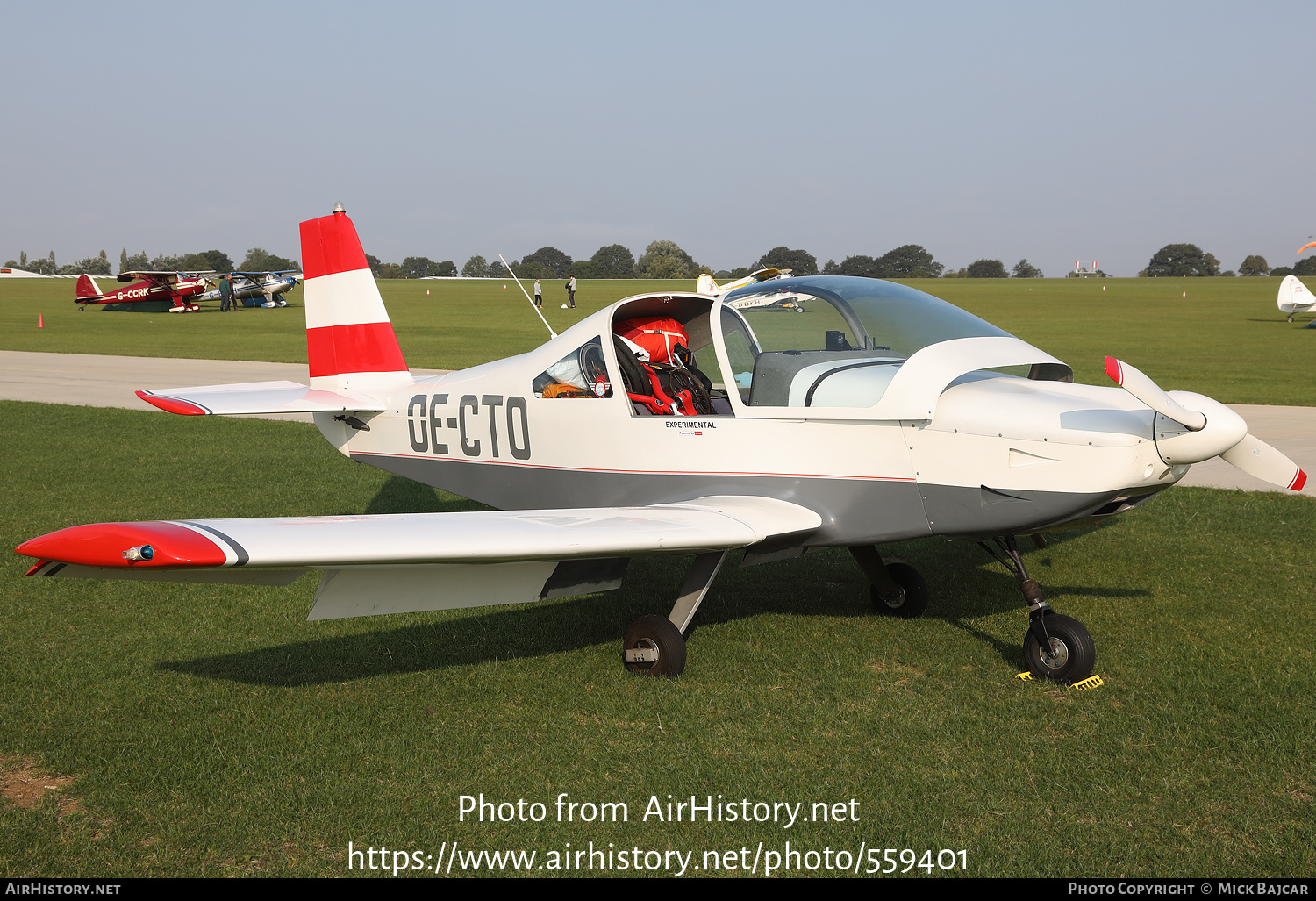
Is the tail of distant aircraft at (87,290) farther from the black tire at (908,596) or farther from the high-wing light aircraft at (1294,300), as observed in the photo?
the high-wing light aircraft at (1294,300)

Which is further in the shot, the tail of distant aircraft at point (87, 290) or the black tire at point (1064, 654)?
the tail of distant aircraft at point (87, 290)

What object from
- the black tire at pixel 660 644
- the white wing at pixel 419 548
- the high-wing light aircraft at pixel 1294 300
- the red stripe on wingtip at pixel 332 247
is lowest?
the black tire at pixel 660 644

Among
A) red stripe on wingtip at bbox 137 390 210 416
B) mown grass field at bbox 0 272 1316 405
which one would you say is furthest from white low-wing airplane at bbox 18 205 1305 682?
mown grass field at bbox 0 272 1316 405

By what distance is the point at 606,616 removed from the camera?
20.5 feet

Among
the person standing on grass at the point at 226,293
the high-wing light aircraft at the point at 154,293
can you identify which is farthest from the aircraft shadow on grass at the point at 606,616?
the person standing on grass at the point at 226,293

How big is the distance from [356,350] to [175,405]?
1.40 metres

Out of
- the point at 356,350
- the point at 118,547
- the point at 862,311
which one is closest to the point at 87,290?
the point at 356,350

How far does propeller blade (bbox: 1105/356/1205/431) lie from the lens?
4.18 metres

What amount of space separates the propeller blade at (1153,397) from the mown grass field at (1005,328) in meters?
13.1

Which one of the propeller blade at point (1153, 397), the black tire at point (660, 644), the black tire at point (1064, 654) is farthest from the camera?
the black tire at point (660, 644)

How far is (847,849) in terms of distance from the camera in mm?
3564

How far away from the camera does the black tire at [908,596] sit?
612 centimetres
